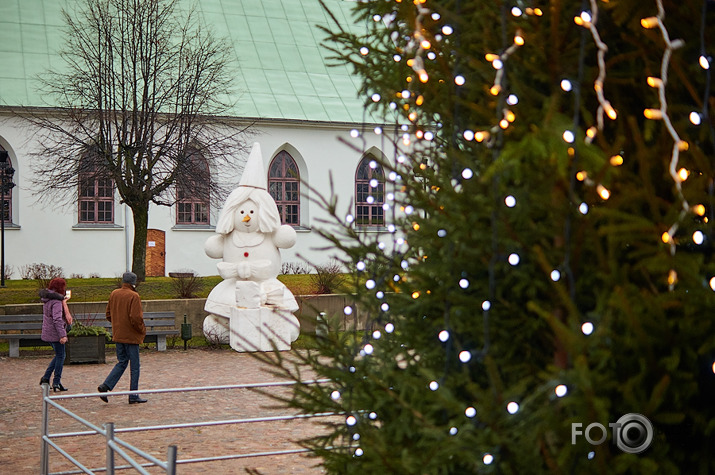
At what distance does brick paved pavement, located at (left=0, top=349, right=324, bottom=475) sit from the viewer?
934 cm

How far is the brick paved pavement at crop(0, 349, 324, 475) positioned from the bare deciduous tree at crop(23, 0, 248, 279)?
11.2 meters

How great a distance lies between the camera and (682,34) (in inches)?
128

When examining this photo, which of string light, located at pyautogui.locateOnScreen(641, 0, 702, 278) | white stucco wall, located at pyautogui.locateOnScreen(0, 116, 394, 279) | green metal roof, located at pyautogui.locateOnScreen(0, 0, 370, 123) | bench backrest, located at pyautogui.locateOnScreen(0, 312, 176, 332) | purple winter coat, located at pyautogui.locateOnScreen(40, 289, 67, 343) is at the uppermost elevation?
green metal roof, located at pyautogui.locateOnScreen(0, 0, 370, 123)

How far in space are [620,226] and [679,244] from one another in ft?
2.02

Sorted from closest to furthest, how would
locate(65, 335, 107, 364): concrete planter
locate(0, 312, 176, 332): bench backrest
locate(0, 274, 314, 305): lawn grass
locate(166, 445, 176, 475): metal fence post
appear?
locate(166, 445, 176, 475): metal fence post < locate(65, 335, 107, 364): concrete planter < locate(0, 312, 176, 332): bench backrest < locate(0, 274, 314, 305): lawn grass

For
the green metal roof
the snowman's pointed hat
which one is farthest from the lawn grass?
the green metal roof

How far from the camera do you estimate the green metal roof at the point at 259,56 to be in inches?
1371

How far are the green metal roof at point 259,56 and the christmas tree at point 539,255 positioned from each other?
103 ft

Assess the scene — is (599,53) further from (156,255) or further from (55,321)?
(156,255)

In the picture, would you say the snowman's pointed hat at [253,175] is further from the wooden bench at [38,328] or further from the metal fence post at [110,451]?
the metal fence post at [110,451]

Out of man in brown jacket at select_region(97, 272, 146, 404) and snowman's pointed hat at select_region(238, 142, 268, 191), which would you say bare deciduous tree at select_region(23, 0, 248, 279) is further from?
man in brown jacket at select_region(97, 272, 146, 404)

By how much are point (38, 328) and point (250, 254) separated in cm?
469

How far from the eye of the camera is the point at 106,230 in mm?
34781

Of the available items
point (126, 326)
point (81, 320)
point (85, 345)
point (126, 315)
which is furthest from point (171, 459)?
point (81, 320)
